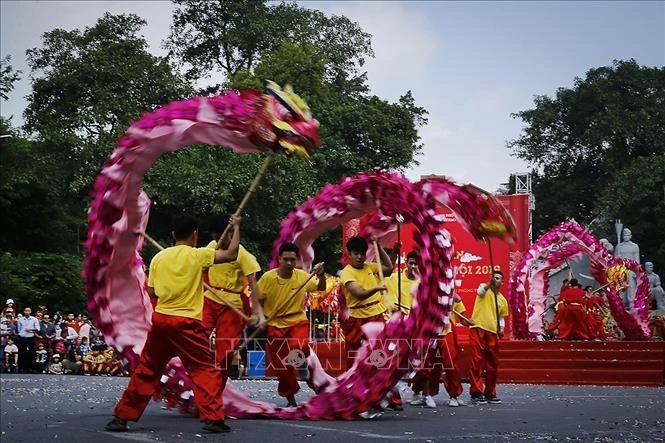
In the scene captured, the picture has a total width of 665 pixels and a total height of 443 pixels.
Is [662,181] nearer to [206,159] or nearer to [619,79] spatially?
[619,79]

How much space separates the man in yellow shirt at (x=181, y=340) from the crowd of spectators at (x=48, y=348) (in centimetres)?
1912

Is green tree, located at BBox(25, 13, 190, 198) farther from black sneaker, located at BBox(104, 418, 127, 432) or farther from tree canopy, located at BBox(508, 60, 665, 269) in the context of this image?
black sneaker, located at BBox(104, 418, 127, 432)

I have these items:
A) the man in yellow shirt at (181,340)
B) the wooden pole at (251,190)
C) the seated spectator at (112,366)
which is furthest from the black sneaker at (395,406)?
the seated spectator at (112,366)

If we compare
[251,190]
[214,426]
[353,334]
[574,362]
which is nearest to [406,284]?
[353,334]

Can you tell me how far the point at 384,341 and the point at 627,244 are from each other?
2380 cm

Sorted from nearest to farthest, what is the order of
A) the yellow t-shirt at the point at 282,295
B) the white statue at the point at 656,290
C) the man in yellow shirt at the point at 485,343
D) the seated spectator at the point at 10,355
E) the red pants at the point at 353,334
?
1. the yellow t-shirt at the point at 282,295
2. the red pants at the point at 353,334
3. the man in yellow shirt at the point at 485,343
4. the seated spectator at the point at 10,355
5. the white statue at the point at 656,290

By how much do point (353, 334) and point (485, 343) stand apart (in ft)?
10.8

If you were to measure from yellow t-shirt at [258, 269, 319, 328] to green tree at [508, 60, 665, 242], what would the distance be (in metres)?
38.8

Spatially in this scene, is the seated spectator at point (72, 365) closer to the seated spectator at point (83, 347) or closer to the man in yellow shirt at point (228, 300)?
the seated spectator at point (83, 347)

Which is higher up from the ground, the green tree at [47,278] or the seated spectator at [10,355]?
the green tree at [47,278]

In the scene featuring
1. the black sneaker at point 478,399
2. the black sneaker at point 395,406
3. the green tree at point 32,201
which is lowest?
the black sneaker at point 395,406

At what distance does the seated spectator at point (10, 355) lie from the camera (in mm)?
31211

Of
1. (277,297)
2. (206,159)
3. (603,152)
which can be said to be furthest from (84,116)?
(277,297)

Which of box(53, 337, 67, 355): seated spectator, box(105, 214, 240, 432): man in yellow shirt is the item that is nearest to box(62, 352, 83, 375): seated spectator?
box(53, 337, 67, 355): seated spectator
